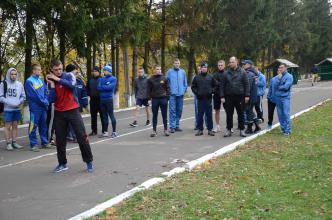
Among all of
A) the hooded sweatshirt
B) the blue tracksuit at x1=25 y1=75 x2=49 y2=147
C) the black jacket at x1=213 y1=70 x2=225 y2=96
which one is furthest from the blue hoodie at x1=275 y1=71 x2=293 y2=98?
the hooded sweatshirt

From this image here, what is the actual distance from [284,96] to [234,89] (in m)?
1.38

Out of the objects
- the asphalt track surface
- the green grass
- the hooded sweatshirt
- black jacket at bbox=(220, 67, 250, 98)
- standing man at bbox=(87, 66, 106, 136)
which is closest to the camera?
the green grass

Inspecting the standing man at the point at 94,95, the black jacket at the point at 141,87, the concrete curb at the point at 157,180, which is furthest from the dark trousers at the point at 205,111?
the black jacket at the point at 141,87

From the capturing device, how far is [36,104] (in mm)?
11828

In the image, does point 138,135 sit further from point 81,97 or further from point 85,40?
point 85,40

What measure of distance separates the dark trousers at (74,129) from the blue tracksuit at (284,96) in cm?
609

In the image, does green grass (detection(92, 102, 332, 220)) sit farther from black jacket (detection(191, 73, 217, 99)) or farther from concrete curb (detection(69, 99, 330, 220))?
black jacket (detection(191, 73, 217, 99))

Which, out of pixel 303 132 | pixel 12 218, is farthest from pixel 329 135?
pixel 12 218

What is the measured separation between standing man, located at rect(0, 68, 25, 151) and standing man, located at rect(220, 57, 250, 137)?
5.02 m

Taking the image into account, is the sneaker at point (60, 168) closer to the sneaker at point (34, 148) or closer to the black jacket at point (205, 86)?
the sneaker at point (34, 148)

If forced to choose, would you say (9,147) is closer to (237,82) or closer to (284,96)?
(237,82)

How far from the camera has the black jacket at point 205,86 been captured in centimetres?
1371

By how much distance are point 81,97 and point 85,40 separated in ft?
35.5

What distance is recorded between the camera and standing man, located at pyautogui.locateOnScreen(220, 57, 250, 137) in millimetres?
12922
